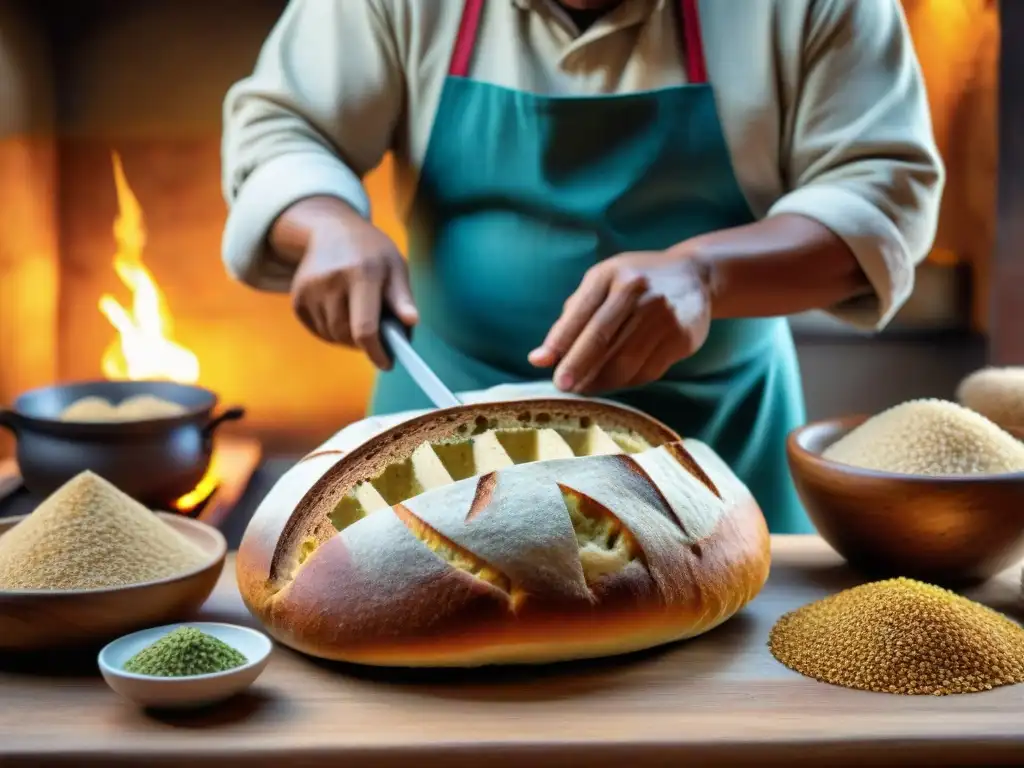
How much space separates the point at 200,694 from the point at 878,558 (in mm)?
679

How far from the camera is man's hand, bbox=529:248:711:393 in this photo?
1.18m

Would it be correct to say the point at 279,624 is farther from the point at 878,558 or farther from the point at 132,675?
the point at 878,558

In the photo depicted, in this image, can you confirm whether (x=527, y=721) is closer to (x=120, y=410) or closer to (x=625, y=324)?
(x=625, y=324)

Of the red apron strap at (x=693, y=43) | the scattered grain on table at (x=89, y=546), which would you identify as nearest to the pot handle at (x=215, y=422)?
the scattered grain on table at (x=89, y=546)

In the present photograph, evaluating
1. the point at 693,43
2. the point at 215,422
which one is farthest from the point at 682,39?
the point at 215,422

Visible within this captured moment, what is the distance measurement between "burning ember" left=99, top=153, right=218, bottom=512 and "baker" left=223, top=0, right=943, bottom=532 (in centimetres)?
119

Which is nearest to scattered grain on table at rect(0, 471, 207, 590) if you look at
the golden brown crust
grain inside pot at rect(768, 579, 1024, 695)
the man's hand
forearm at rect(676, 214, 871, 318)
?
the golden brown crust

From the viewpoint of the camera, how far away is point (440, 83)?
1451 millimetres

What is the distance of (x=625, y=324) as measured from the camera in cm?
119

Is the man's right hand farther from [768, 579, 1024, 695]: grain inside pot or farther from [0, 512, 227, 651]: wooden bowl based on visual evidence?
[768, 579, 1024, 695]: grain inside pot

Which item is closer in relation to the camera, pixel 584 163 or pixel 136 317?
pixel 584 163

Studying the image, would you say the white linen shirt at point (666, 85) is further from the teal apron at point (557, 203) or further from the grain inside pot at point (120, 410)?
the grain inside pot at point (120, 410)

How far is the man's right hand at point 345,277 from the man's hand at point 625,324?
18 centimetres

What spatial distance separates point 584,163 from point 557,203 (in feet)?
0.22
